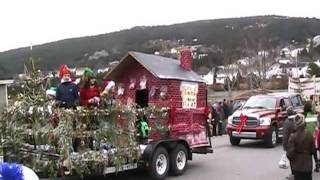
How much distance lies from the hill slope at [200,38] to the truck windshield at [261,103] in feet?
159

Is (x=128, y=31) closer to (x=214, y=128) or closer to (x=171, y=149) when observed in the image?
(x=214, y=128)

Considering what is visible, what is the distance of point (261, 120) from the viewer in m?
19.1

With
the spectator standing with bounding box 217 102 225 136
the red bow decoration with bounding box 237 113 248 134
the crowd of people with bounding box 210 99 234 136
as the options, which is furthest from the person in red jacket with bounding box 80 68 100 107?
the spectator standing with bounding box 217 102 225 136

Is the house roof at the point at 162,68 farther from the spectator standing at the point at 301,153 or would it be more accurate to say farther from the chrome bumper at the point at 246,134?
the chrome bumper at the point at 246,134

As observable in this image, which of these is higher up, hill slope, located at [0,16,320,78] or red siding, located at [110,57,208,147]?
hill slope, located at [0,16,320,78]

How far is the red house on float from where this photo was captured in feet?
42.0

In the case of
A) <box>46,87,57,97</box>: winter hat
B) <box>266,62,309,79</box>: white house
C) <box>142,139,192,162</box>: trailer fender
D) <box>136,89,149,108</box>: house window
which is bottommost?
<box>142,139,192,162</box>: trailer fender

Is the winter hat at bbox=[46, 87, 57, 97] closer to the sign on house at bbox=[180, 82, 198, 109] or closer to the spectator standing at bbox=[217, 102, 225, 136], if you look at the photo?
the sign on house at bbox=[180, 82, 198, 109]

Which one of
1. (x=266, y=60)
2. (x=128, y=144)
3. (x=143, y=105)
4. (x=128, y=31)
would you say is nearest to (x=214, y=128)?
(x=143, y=105)

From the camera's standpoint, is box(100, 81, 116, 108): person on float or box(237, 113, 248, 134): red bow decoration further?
box(237, 113, 248, 134): red bow decoration

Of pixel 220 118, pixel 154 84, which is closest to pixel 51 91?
pixel 154 84

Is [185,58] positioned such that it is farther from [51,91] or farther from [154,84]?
[51,91]

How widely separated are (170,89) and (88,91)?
8.19ft

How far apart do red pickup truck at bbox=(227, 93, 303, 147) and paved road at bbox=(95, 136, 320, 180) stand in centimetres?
47
